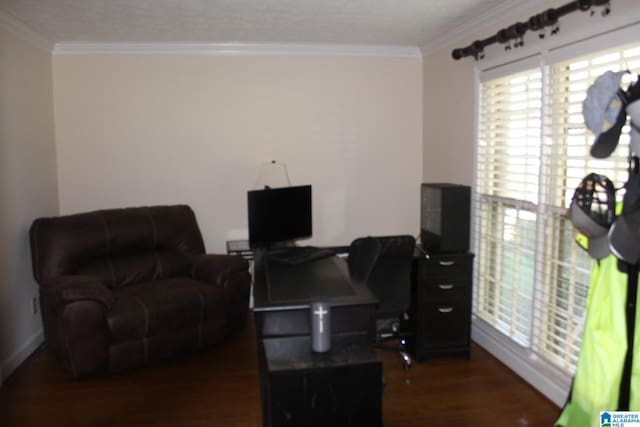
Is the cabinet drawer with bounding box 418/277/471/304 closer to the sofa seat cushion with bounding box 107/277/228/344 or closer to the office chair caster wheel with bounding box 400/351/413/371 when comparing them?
the office chair caster wheel with bounding box 400/351/413/371

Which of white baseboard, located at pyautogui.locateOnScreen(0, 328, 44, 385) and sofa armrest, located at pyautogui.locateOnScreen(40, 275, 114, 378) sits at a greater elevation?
sofa armrest, located at pyautogui.locateOnScreen(40, 275, 114, 378)

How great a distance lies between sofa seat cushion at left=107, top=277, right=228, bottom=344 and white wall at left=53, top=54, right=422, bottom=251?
37.4 inches

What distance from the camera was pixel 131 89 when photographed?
14.5 feet

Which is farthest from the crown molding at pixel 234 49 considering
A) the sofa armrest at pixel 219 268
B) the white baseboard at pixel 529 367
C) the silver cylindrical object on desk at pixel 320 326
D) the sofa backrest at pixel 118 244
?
the silver cylindrical object on desk at pixel 320 326

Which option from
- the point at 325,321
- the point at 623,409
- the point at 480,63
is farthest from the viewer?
the point at 480,63

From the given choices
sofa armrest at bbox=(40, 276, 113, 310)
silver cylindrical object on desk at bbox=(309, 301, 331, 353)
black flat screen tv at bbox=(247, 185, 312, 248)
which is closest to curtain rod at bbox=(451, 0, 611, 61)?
black flat screen tv at bbox=(247, 185, 312, 248)

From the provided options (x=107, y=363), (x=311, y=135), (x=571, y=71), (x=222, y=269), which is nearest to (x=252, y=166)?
(x=311, y=135)

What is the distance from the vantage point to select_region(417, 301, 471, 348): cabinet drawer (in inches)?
144

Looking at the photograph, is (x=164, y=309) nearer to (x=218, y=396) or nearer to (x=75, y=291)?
(x=75, y=291)

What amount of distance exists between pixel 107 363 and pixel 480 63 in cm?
325

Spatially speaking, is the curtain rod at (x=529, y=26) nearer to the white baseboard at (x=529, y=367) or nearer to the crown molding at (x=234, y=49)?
the crown molding at (x=234, y=49)

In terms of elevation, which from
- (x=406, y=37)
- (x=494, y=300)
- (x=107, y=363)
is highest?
(x=406, y=37)

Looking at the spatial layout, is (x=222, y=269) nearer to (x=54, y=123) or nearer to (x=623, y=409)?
(x=54, y=123)

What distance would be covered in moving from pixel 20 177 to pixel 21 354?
1.25m
